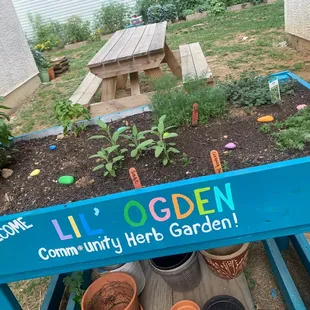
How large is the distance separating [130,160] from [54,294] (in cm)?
97

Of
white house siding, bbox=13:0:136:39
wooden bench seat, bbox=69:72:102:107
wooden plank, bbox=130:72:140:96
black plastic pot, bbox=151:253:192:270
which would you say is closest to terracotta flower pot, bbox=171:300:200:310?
black plastic pot, bbox=151:253:192:270

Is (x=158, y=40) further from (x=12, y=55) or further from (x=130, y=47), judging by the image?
(x=12, y=55)

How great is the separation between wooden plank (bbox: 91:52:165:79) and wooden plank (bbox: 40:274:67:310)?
196 centimetres

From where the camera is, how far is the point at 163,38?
12.2ft

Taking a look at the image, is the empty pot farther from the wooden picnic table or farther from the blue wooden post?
the wooden picnic table

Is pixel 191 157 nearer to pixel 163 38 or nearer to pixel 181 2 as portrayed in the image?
pixel 163 38

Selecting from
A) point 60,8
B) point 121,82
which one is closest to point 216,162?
point 121,82

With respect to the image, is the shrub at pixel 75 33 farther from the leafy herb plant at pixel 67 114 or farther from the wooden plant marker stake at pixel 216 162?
the wooden plant marker stake at pixel 216 162

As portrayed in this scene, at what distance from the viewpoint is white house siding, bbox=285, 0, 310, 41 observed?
4.44m

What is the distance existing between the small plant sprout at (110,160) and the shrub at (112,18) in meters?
9.53

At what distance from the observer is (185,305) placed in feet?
5.43

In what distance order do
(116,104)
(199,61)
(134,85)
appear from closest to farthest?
(116,104)
(199,61)
(134,85)


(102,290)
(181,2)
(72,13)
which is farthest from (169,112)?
(72,13)

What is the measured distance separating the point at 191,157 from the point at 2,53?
4790mm
